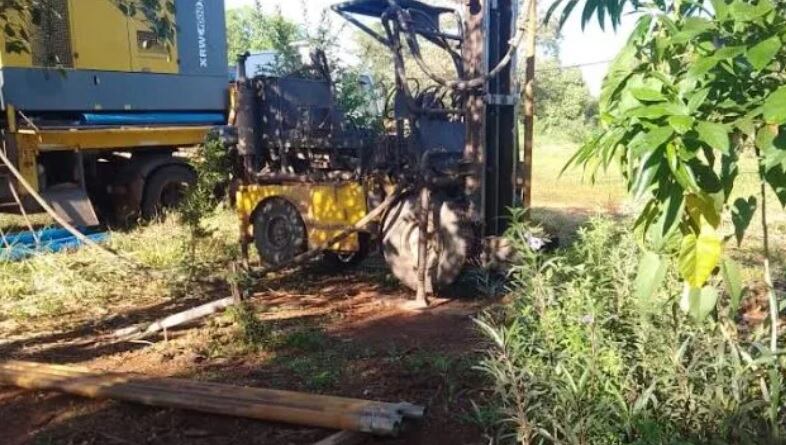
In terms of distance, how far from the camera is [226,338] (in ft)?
17.2

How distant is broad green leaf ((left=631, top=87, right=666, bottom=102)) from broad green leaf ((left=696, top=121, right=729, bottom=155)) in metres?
0.12

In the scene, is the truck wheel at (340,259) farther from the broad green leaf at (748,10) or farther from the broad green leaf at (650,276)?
the broad green leaf at (748,10)

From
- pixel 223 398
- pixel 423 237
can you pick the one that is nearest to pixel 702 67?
pixel 223 398

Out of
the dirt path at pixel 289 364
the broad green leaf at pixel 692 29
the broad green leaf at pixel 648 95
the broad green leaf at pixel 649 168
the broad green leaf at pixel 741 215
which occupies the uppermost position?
the broad green leaf at pixel 692 29

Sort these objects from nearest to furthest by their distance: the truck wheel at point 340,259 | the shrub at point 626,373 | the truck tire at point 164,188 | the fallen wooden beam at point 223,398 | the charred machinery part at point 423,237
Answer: the shrub at point 626,373 < the fallen wooden beam at point 223,398 < the charred machinery part at point 423,237 < the truck wheel at point 340,259 < the truck tire at point 164,188

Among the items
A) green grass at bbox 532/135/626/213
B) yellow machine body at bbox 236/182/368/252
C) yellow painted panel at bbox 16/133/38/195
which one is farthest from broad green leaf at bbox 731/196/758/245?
yellow painted panel at bbox 16/133/38/195

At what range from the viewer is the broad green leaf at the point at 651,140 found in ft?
4.68

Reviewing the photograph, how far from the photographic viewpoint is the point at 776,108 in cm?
143

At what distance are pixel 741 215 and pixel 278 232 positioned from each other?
227 inches

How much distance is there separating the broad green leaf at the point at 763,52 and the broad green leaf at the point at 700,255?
425 millimetres

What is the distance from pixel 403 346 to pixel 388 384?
2.72 feet

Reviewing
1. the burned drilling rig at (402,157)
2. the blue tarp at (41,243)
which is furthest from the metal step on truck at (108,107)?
the burned drilling rig at (402,157)

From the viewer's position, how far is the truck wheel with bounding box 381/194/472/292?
19.8 ft

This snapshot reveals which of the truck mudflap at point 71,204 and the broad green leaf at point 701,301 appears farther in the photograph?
the truck mudflap at point 71,204
